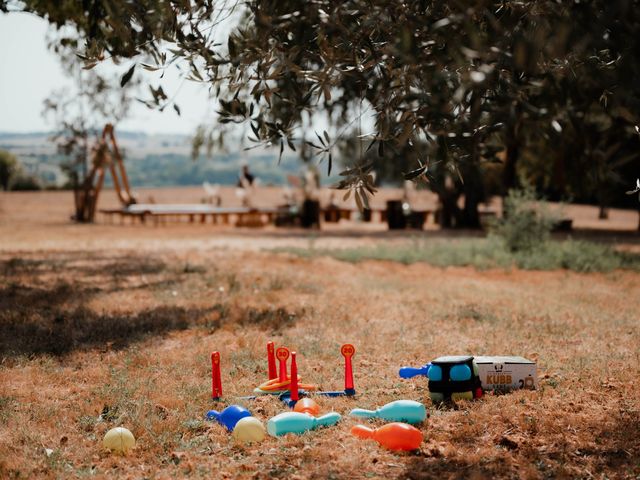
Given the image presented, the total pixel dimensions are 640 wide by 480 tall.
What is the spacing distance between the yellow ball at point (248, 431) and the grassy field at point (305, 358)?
93 mm

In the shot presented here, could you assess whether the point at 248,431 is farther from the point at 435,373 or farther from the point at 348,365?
the point at 435,373

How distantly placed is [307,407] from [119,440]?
1.38 meters

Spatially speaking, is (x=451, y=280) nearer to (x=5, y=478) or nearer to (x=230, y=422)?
(x=230, y=422)

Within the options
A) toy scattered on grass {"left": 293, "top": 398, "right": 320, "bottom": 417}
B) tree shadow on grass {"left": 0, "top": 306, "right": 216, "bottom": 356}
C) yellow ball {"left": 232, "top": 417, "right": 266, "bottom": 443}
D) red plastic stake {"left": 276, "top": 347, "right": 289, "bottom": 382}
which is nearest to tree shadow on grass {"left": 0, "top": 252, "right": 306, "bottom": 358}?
tree shadow on grass {"left": 0, "top": 306, "right": 216, "bottom": 356}

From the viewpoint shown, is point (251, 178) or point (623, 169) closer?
point (623, 169)

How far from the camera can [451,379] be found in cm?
566

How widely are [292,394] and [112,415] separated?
4.57ft

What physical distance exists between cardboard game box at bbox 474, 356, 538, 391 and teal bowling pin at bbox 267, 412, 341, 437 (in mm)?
1581

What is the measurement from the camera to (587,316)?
366 inches

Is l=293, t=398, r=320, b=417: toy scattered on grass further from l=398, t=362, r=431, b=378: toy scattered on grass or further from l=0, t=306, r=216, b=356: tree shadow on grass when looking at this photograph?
l=0, t=306, r=216, b=356: tree shadow on grass

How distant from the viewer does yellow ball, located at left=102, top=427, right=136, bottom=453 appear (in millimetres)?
4699

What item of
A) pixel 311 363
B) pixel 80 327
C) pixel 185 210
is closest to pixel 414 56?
pixel 311 363

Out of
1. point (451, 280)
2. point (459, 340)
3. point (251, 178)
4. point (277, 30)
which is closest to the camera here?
point (277, 30)

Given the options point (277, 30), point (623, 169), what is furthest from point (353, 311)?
point (623, 169)
